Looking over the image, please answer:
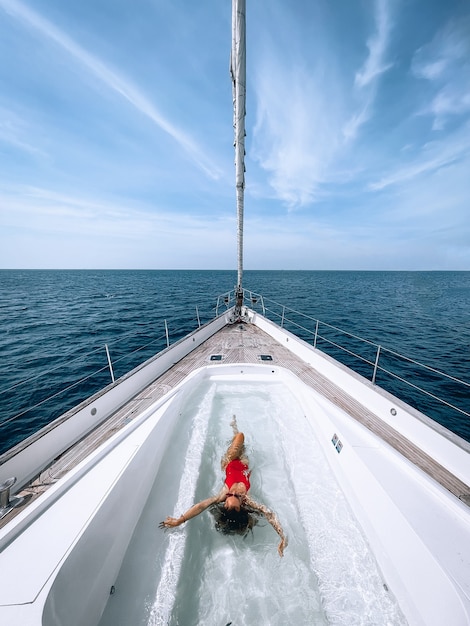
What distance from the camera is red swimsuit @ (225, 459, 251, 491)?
254 cm

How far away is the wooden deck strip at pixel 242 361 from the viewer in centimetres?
257

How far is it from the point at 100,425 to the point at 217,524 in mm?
2199

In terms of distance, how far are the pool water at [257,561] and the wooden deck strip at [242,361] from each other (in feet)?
3.25

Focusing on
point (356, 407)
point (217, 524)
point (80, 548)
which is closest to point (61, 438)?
point (80, 548)

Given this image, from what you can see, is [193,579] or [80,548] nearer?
[80,548]

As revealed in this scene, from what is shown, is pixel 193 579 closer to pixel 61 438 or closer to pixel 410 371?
pixel 61 438

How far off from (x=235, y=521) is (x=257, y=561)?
1.12ft

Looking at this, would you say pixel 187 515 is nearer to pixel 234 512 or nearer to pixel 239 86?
pixel 234 512

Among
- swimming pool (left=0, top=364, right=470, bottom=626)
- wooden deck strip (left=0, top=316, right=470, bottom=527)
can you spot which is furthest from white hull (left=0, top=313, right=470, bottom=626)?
wooden deck strip (left=0, top=316, right=470, bottom=527)

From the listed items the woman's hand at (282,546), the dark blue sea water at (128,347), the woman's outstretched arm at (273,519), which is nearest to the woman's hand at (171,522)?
the woman's outstretched arm at (273,519)

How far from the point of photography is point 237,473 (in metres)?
2.63

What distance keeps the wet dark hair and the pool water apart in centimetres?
5

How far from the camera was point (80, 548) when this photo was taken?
5.38 ft

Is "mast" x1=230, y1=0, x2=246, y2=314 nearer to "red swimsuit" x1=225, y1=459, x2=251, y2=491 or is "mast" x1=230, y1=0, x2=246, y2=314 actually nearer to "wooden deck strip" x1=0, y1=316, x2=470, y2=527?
"wooden deck strip" x1=0, y1=316, x2=470, y2=527
